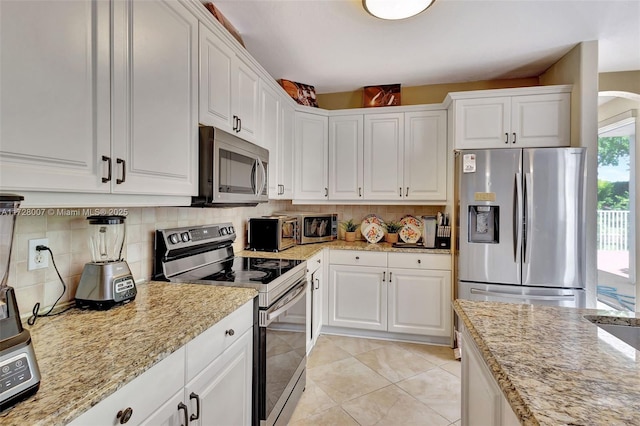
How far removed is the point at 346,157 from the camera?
3.25 metres

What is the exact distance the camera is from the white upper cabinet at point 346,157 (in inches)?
126

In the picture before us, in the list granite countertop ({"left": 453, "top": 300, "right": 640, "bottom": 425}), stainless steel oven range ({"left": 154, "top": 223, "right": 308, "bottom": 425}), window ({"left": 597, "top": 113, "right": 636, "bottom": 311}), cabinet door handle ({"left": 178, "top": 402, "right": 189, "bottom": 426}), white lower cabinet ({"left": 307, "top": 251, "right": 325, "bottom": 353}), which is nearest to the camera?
granite countertop ({"left": 453, "top": 300, "right": 640, "bottom": 425})

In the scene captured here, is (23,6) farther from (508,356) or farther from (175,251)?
(508,356)

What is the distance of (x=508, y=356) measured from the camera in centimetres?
83

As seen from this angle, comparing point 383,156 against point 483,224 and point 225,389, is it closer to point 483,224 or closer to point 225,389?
point 483,224

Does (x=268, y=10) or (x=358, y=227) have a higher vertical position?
(x=268, y=10)

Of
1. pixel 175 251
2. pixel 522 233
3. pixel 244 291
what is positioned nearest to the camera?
pixel 244 291

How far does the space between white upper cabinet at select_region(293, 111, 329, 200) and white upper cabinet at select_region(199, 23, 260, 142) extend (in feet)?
2.95

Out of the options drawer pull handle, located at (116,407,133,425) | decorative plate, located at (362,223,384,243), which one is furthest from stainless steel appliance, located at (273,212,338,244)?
drawer pull handle, located at (116,407,133,425)

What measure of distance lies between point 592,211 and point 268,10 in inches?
110

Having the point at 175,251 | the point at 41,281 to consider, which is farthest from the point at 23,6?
the point at 175,251

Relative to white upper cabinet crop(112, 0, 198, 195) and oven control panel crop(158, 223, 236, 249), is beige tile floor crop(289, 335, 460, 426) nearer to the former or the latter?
oven control panel crop(158, 223, 236, 249)

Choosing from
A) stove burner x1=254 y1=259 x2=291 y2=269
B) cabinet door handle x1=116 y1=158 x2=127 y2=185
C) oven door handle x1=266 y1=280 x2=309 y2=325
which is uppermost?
cabinet door handle x1=116 y1=158 x2=127 y2=185

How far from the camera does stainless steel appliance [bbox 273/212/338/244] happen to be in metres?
2.98
